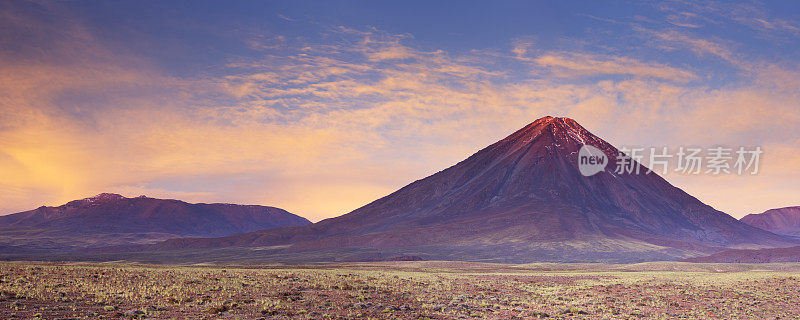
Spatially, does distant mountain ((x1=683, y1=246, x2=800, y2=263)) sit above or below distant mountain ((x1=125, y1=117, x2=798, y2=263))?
below

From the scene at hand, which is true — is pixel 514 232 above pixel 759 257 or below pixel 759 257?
above

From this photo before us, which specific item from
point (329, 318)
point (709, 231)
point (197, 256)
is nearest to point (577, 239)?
point (709, 231)

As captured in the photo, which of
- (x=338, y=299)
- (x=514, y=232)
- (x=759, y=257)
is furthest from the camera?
(x=514, y=232)

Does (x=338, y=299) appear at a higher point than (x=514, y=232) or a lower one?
lower

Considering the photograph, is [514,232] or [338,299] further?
[514,232]

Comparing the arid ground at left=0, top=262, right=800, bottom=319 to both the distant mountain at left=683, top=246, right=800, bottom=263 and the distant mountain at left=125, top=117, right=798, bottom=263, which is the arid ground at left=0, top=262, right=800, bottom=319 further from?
the distant mountain at left=125, top=117, right=798, bottom=263

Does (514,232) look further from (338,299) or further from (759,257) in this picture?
(338,299)

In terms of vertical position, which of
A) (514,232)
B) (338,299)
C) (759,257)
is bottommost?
(338,299)

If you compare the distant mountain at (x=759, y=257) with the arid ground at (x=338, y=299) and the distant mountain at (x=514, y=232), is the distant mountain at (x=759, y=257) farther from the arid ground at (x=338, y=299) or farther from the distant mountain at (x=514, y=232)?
the arid ground at (x=338, y=299)

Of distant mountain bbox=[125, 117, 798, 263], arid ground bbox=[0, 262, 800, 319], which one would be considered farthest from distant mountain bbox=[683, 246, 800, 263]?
arid ground bbox=[0, 262, 800, 319]

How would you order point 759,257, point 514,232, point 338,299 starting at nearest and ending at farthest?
point 338,299
point 759,257
point 514,232

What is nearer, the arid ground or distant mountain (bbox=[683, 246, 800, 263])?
the arid ground

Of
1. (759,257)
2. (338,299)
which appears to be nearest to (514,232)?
(759,257)

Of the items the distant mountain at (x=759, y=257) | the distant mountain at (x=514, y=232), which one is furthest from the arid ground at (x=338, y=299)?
the distant mountain at (x=514, y=232)
